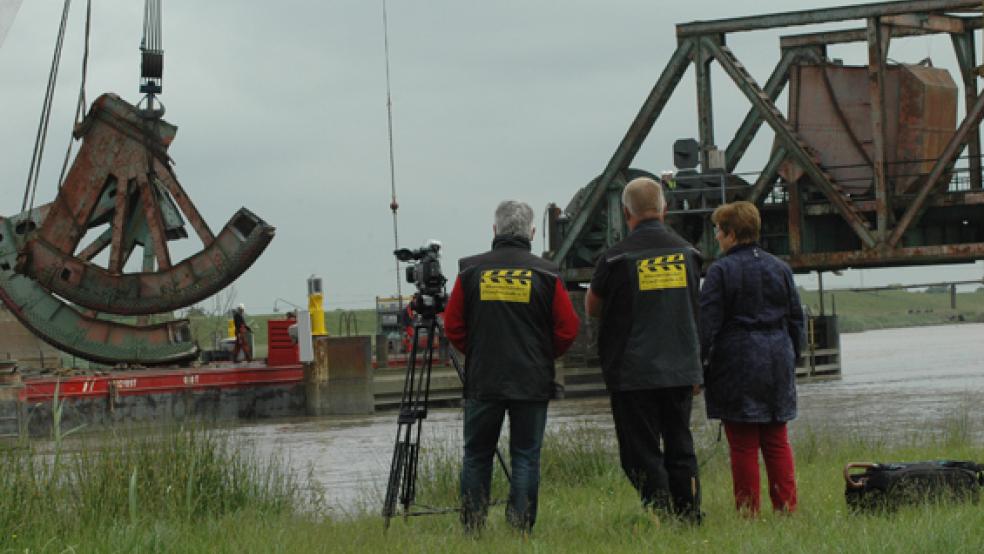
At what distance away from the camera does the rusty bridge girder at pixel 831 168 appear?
28.2 m

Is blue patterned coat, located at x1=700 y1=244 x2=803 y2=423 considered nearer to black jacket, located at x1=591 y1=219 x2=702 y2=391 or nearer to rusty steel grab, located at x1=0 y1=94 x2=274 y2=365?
black jacket, located at x1=591 y1=219 x2=702 y2=391

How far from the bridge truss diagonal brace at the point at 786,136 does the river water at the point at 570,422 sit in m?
3.08

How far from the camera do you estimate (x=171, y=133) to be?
95.3 feet

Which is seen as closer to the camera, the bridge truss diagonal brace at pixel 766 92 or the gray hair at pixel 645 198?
the gray hair at pixel 645 198

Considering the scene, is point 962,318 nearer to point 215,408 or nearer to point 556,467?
point 215,408

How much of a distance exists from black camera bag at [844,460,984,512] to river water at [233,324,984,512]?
394 cm

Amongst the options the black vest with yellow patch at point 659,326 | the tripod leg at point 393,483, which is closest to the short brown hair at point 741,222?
the black vest with yellow patch at point 659,326

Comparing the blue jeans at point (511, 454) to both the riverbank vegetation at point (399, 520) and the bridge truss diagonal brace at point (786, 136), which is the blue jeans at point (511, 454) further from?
the bridge truss diagonal brace at point (786, 136)

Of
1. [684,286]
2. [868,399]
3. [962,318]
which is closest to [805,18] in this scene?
[868,399]

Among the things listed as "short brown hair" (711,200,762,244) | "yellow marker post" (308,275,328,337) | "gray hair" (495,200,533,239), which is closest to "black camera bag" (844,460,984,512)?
"short brown hair" (711,200,762,244)

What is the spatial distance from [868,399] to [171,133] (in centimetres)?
1319

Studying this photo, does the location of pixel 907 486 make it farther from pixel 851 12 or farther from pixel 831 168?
pixel 831 168

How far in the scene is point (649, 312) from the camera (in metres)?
7.89

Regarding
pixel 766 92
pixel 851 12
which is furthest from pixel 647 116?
pixel 851 12
